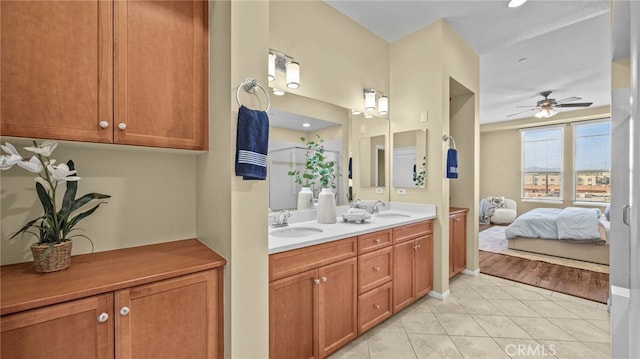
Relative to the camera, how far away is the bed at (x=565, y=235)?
12.7 ft

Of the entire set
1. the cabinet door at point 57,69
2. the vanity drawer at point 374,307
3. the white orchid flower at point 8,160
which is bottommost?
the vanity drawer at point 374,307

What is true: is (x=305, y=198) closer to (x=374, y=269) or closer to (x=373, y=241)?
(x=373, y=241)

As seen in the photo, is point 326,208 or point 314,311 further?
point 326,208

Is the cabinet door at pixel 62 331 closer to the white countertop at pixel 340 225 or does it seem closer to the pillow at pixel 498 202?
the white countertop at pixel 340 225

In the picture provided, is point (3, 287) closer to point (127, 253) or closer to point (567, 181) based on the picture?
point (127, 253)

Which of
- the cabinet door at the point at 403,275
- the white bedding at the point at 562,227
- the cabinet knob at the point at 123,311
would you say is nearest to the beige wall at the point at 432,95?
the cabinet door at the point at 403,275

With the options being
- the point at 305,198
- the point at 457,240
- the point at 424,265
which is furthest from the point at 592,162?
the point at 305,198

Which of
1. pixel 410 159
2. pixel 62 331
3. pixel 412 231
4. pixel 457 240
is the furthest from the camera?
pixel 457 240

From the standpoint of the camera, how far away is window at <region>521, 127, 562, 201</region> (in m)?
6.73

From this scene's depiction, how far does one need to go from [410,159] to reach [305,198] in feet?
4.58

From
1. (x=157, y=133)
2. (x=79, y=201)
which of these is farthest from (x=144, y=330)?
(x=157, y=133)

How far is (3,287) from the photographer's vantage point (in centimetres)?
100

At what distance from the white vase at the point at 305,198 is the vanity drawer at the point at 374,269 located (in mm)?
702

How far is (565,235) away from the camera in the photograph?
4.06 m
